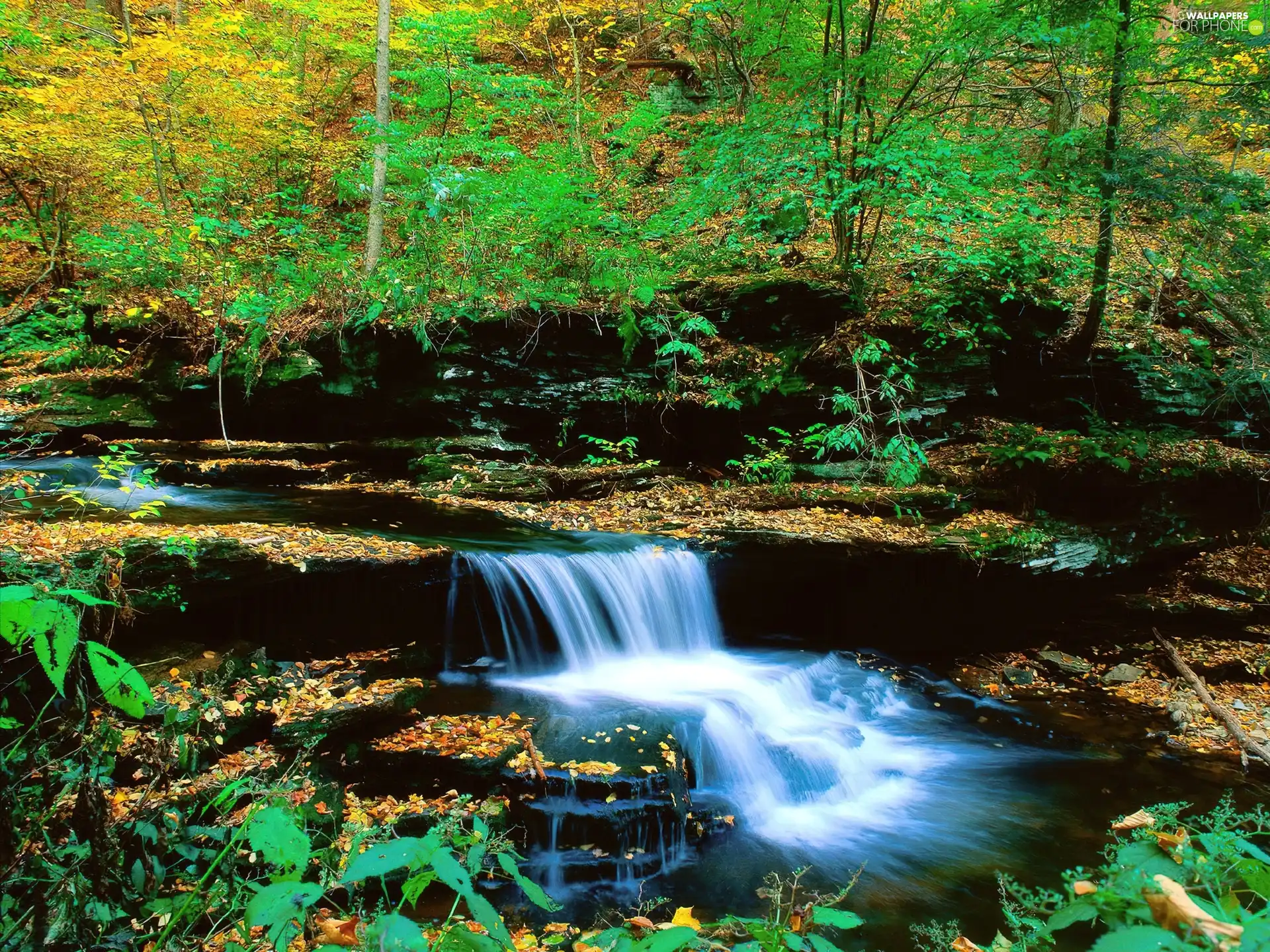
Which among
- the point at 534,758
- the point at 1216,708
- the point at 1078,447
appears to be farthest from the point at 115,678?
the point at 1078,447

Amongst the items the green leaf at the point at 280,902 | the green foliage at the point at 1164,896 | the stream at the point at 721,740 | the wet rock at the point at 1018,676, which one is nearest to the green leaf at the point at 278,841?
the green leaf at the point at 280,902

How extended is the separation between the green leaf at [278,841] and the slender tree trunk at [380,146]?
1075 centimetres

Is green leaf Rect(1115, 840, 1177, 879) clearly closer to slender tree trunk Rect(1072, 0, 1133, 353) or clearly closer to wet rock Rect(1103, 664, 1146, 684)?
wet rock Rect(1103, 664, 1146, 684)

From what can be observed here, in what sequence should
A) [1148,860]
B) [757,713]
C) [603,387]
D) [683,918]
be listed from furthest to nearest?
[603,387], [757,713], [683,918], [1148,860]

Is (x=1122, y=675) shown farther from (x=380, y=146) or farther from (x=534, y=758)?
(x=380, y=146)

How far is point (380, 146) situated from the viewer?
1073cm

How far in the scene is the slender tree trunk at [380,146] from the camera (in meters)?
10.7

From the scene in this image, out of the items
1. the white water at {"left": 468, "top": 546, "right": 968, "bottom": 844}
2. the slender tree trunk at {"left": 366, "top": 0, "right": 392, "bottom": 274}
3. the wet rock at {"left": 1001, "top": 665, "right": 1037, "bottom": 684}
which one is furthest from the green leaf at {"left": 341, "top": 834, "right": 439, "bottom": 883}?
the slender tree trunk at {"left": 366, "top": 0, "right": 392, "bottom": 274}

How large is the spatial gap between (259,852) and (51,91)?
13.2 meters

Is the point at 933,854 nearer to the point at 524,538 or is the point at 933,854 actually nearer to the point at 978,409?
the point at 524,538

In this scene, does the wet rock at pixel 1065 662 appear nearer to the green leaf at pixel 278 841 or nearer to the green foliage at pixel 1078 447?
the green foliage at pixel 1078 447

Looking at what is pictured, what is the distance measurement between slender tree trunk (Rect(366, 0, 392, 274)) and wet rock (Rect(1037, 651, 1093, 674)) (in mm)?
11622

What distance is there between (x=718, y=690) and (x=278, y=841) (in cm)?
538

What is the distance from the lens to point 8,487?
6777 mm
